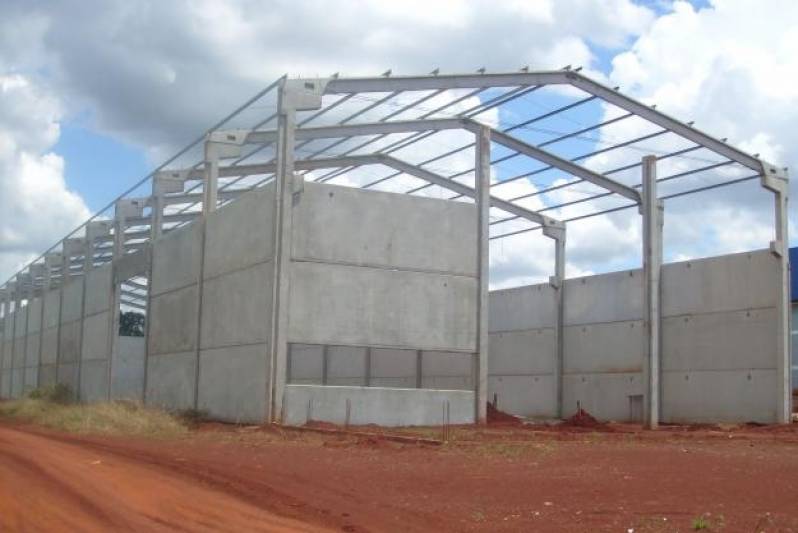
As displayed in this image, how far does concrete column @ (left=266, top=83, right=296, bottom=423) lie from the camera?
2467cm

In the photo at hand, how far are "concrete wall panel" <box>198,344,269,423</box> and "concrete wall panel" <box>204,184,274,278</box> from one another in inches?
103

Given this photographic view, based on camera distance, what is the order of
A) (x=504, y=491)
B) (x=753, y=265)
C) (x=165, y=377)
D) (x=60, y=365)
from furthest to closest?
1. (x=60, y=365)
2. (x=165, y=377)
3. (x=753, y=265)
4. (x=504, y=491)

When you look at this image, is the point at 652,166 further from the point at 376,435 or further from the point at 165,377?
the point at 165,377

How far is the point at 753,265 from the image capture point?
30.0 m

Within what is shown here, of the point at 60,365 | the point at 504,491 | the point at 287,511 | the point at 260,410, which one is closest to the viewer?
the point at 287,511

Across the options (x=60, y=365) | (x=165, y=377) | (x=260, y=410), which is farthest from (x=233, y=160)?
(x=60, y=365)

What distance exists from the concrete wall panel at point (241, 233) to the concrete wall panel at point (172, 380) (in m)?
3.46

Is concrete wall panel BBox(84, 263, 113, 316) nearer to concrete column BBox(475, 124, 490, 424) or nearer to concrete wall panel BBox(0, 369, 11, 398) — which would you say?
concrete column BBox(475, 124, 490, 424)

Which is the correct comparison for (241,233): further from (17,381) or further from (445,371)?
(17,381)

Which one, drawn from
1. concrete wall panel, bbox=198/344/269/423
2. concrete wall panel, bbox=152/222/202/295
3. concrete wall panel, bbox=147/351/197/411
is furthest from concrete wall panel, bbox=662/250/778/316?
concrete wall panel, bbox=147/351/197/411

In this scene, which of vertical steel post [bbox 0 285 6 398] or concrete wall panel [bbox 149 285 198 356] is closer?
concrete wall panel [bbox 149 285 198 356]

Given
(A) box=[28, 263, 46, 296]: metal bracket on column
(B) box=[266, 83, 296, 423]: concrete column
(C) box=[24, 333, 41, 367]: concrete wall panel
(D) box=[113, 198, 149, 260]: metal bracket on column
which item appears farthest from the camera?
(A) box=[28, 263, 46, 296]: metal bracket on column

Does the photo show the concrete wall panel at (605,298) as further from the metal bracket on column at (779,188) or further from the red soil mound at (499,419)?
the red soil mound at (499,419)

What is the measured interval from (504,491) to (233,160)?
24.6 m
